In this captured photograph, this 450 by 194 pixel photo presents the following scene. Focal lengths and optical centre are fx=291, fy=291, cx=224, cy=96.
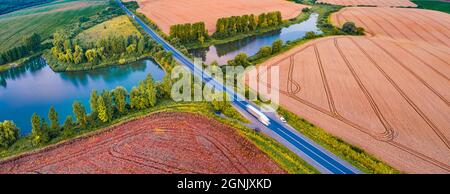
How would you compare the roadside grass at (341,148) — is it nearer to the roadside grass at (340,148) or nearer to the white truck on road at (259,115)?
the roadside grass at (340,148)

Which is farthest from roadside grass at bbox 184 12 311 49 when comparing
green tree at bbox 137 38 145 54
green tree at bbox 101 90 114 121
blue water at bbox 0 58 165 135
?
green tree at bbox 101 90 114 121

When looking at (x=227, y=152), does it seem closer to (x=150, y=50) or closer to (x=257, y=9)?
(x=150, y=50)

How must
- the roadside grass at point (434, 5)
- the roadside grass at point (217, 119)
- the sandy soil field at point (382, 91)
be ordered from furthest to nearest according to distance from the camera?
the roadside grass at point (434, 5), the sandy soil field at point (382, 91), the roadside grass at point (217, 119)

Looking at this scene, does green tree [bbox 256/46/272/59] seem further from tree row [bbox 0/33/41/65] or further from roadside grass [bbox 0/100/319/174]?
tree row [bbox 0/33/41/65]

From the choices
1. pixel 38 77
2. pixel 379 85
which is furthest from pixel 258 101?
pixel 38 77

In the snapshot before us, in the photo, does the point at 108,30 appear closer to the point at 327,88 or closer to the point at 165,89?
the point at 165,89

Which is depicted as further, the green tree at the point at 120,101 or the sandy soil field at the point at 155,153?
the green tree at the point at 120,101

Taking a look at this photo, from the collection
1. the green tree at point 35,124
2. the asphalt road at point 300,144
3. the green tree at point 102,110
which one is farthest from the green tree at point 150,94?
the green tree at point 35,124
